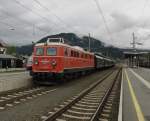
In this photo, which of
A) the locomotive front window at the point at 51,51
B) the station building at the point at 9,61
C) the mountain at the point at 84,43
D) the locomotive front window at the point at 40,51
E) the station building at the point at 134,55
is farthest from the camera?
the station building at the point at 134,55

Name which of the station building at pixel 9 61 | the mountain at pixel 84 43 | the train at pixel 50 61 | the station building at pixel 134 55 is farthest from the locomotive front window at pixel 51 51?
the station building at pixel 134 55

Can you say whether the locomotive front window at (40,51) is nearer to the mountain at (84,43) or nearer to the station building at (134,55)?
the mountain at (84,43)

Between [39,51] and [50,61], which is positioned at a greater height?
[39,51]

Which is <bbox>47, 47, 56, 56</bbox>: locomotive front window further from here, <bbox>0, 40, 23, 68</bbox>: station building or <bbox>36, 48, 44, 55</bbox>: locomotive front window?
<bbox>0, 40, 23, 68</bbox>: station building

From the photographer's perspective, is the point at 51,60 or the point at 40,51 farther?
the point at 40,51

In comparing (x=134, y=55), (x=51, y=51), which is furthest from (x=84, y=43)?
(x=51, y=51)

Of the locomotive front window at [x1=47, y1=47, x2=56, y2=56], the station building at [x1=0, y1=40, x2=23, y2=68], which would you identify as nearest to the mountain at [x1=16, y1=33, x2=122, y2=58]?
the locomotive front window at [x1=47, y1=47, x2=56, y2=56]

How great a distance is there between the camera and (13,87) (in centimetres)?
2022

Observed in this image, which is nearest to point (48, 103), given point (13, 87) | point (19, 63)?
point (13, 87)

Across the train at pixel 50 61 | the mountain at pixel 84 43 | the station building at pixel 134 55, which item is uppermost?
the mountain at pixel 84 43

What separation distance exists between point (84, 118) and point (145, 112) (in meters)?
2.60

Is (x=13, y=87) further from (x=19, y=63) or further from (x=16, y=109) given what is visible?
(x=19, y=63)

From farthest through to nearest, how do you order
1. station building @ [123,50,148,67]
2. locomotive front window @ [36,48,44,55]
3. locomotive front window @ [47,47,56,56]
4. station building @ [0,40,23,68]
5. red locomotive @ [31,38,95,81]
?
station building @ [123,50,148,67] → station building @ [0,40,23,68] → locomotive front window @ [36,48,44,55] → locomotive front window @ [47,47,56,56] → red locomotive @ [31,38,95,81]

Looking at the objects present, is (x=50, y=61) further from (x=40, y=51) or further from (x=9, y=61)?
(x=9, y=61)
